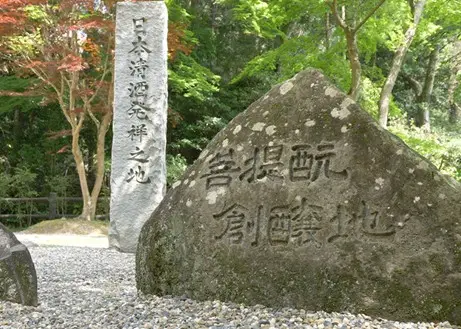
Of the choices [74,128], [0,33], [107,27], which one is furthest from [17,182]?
[107,27]

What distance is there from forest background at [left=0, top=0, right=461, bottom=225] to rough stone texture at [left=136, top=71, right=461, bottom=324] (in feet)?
20.5

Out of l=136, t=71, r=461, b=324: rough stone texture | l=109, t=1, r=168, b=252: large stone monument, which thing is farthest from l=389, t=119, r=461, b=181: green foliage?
l=136, t=71, r=461, b=324: rough stone texture

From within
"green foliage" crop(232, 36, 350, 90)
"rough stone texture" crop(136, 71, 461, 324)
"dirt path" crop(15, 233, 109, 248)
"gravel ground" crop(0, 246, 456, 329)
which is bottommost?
"dirt path" crop(15, 233, 109, 248)

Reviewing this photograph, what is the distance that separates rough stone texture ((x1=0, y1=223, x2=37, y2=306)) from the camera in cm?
373

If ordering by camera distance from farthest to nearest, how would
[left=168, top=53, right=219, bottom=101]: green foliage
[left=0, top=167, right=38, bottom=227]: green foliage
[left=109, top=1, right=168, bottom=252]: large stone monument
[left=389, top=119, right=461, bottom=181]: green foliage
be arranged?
[left=0, top=167, right=38, bottom=227]: green foliage → [left=168, top=53, right=219, bottom=101]: green foliage → [left=389, top=119, right=461, bottom=181]: green foliage → [left=109, top=1, right=168, bottom=252]: large stone monument

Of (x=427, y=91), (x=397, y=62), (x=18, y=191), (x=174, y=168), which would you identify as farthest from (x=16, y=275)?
(x=427, y=91)

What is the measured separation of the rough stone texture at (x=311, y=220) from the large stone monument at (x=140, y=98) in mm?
4328

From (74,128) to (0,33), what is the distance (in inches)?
95.9

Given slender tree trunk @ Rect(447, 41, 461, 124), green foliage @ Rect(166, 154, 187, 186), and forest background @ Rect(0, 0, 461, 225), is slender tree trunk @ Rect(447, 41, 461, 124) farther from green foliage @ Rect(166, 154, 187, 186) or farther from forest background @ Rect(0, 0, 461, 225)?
green foliage @ Rect(166, 154, 187, 186)

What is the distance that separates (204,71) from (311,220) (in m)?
11.0

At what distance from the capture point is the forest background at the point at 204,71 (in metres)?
10.6

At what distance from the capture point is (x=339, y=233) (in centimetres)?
317

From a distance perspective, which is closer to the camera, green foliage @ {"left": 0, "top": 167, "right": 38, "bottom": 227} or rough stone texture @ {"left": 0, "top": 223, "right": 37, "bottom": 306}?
rough stone texture @ {"left": 0, "top": 223, "right": 37, "bottom": 306}

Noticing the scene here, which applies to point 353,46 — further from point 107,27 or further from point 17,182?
point 17,182
